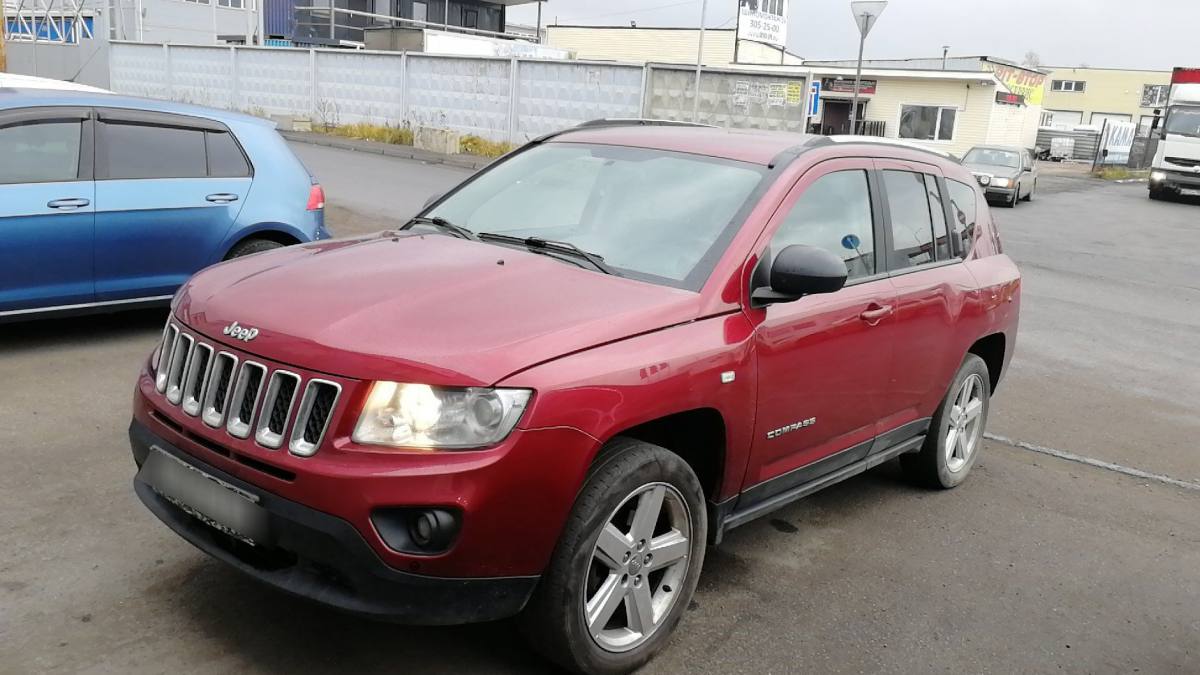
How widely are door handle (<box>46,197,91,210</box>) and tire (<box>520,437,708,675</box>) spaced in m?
4.84

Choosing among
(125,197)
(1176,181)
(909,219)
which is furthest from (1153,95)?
(125,197)

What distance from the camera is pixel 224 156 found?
740cm

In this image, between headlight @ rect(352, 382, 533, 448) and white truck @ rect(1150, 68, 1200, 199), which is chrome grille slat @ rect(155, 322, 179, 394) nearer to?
headlight @ rect(352, 382, 533, 448)

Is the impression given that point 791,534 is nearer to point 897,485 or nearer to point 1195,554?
point 897,485

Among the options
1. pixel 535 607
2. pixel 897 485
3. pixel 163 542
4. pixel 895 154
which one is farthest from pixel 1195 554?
pixel 163 542

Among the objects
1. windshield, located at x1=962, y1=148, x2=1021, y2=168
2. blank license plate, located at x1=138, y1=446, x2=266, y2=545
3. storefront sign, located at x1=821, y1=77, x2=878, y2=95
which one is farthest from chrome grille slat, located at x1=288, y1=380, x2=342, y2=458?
storefront sign, located at x1=821, y1=77, x2=878, y2=95

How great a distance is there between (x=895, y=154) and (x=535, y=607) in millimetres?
2956

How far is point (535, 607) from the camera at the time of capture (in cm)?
311

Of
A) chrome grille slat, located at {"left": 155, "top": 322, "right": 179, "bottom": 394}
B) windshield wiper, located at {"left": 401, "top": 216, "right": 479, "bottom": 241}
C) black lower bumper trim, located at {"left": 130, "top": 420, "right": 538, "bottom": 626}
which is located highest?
windshield wiper, located at {"left": 401, "top": 216, "right": 479, "bottom": 241}

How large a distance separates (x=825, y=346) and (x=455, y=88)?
81.9 ft

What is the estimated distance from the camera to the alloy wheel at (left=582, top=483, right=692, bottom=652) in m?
3.25

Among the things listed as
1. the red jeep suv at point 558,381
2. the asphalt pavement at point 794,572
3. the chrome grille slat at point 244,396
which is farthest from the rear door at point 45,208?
the chrome grille slat at point 244,396

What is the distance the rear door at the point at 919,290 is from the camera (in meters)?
4.64

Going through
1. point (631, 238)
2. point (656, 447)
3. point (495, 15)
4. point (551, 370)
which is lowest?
point (656, 447)
